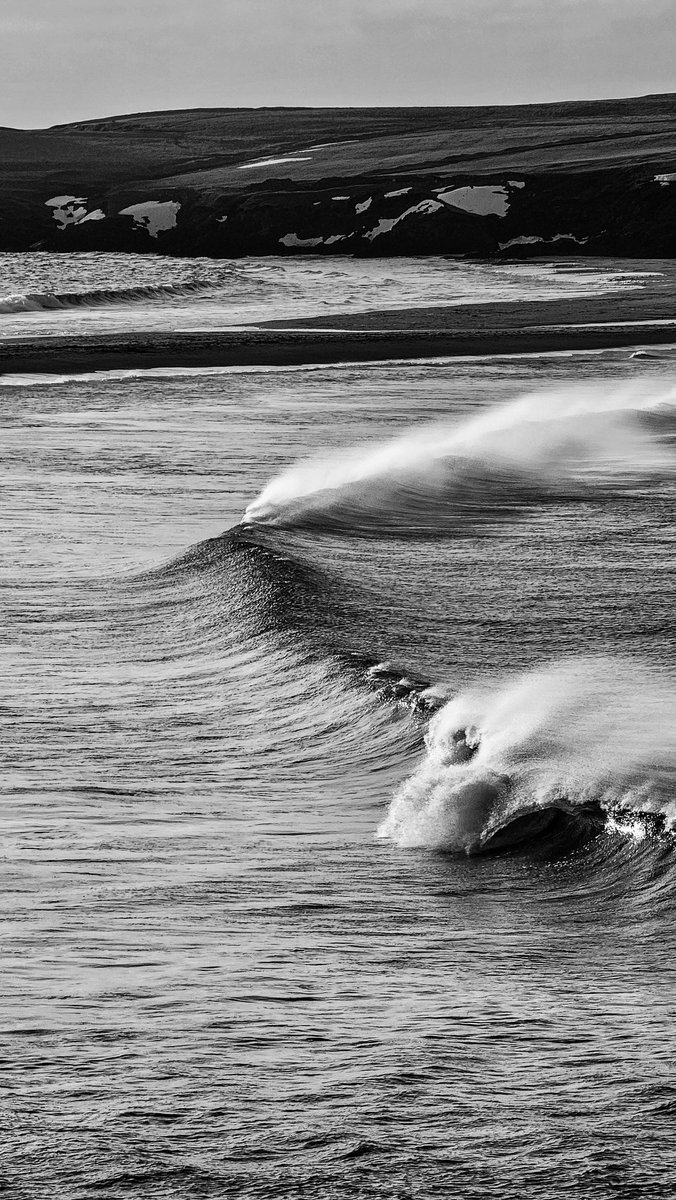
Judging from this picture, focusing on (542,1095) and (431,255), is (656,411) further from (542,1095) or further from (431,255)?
(431,255)

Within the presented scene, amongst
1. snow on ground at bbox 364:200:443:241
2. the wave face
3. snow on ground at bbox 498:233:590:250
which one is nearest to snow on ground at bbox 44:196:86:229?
snow on ground at bbox 364:200:443:241

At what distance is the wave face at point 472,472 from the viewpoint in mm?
14883

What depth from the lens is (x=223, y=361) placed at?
29562mm

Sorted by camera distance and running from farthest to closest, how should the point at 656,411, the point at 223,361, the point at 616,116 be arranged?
the point at 616,116
the point at 223,361
the point at 656,411

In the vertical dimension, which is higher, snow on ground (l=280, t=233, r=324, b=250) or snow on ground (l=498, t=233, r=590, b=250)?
snow on ground (l=280, t=233, r=324, b=250)

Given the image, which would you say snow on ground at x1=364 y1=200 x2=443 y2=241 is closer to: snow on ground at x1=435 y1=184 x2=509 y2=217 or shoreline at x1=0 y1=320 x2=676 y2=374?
snow on ground at x1=435 y1=184 x2=509 y2=217

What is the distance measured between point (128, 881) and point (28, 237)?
7317 centimetres

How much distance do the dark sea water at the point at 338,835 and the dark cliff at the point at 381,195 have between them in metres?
49.7

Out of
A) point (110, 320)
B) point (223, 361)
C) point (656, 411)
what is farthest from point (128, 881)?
point (110, 320)

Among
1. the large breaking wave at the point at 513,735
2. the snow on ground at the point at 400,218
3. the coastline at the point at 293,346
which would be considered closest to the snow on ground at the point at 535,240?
the snow on ground at the point at 400,218

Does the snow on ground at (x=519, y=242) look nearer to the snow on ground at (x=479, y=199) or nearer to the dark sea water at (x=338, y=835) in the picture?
the snow on ground at (x=479, y=199)

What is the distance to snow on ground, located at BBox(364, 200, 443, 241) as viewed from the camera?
225ft

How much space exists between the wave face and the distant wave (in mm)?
22675

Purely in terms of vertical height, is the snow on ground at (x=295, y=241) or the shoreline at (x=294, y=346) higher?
the snow on ground at (x=295, y=241)
